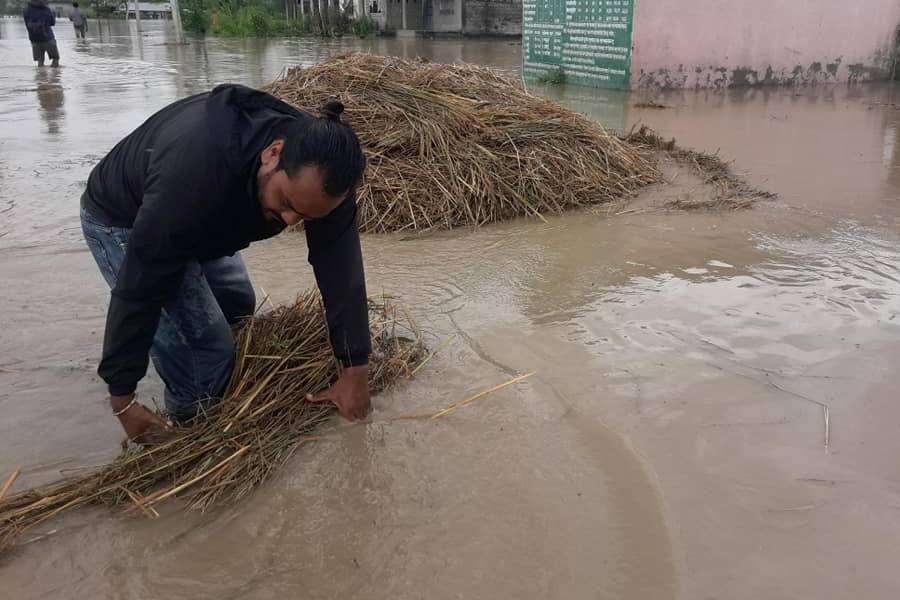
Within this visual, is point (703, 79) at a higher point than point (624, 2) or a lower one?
lower

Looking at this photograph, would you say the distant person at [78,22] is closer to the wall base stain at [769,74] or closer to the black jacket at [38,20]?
the black jacket at [38,20]

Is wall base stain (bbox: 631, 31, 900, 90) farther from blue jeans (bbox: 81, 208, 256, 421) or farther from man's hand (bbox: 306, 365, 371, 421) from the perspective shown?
blue jeans (bbox: 81, 208, 256, 421)

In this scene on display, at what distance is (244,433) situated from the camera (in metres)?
2.41

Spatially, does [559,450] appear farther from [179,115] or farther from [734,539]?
[179,115]

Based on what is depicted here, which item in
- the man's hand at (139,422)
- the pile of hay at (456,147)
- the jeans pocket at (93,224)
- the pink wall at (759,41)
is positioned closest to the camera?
the man's hand at (139,422)

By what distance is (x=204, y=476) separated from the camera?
2234 millimetres

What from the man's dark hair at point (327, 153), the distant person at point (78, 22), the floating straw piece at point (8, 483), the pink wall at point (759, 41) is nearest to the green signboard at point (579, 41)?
the pink wall at point (759, 41)

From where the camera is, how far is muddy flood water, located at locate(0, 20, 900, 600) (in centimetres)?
194

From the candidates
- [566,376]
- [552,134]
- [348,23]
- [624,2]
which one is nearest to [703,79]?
[624,2]

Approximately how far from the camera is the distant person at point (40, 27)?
15227mm

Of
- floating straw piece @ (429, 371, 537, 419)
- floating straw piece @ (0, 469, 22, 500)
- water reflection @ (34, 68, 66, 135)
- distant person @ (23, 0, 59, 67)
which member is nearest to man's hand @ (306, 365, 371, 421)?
floating straw piece @ (429, 371, 537, 419)

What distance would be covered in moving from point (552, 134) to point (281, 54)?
659 inches

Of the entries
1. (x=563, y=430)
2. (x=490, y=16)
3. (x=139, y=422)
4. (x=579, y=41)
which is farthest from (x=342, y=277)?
(x=490, y=16)

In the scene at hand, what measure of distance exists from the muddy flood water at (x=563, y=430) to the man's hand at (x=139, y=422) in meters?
0.25
